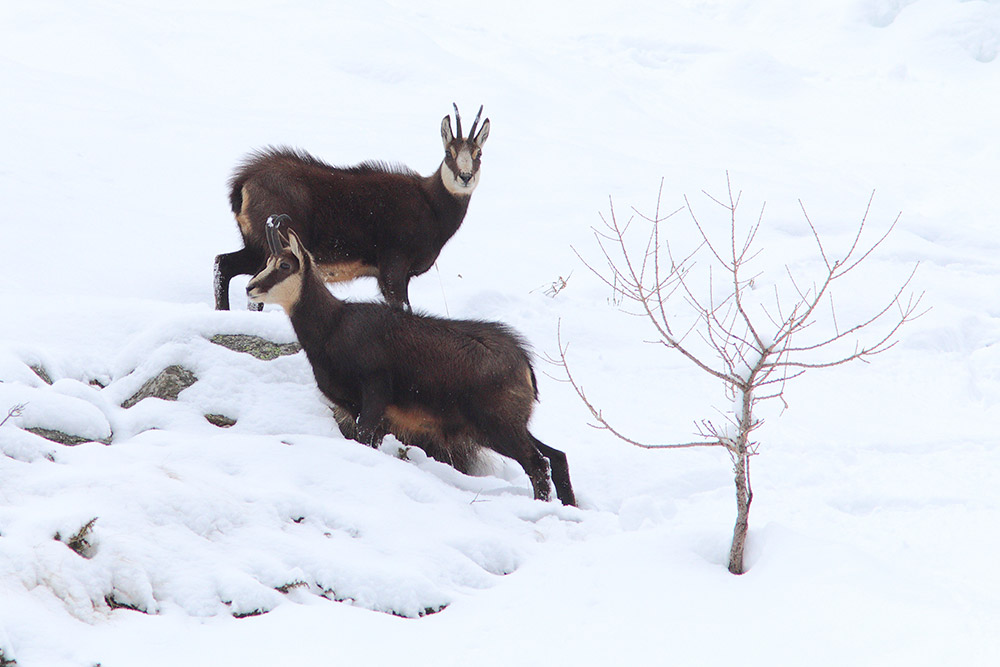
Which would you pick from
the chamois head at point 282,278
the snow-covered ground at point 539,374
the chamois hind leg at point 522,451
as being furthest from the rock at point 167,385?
the chamois hind leg at point 522,451

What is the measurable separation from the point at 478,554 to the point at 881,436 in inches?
159

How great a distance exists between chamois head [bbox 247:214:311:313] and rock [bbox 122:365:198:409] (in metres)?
0.61

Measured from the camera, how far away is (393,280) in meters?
7.36

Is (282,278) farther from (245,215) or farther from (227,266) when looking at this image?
(227,266)

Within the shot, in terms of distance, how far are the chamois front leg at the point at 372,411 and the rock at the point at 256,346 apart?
103 centimetres

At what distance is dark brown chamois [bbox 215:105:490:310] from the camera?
699 cm

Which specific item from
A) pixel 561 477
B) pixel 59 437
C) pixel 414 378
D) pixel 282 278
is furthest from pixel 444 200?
pixel 59 437

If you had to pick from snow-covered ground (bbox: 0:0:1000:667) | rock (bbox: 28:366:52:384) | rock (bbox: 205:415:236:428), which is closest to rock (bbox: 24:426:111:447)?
snow-covered ground (bbox: 0:0:1000:667)

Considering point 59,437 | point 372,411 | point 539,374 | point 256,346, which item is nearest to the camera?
point 59,437

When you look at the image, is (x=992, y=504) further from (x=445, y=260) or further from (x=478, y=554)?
(x=445, y=260)

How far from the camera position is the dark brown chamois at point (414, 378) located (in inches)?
217

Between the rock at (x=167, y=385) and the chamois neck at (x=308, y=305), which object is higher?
the chamois neck at (x=308, y=305)

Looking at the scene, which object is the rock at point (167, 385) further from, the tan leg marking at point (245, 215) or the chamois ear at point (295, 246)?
the tan leg marking at point (245, 215)

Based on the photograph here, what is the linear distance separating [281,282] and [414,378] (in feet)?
3.11
